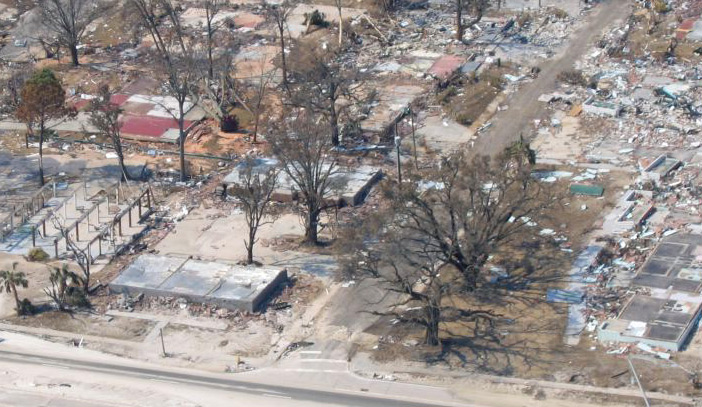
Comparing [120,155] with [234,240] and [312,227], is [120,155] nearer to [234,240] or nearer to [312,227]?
[234,240]

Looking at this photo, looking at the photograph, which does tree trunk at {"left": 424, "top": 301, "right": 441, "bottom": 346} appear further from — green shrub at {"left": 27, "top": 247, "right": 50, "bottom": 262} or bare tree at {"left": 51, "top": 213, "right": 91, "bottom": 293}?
green shrub at {"left": 27, "top": 247, "right": 50, "bottom": 262}

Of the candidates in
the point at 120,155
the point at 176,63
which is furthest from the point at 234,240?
the point at 176,63

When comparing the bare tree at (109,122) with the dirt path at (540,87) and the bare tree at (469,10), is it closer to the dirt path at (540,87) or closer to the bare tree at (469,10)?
the dirt path at (540,87)

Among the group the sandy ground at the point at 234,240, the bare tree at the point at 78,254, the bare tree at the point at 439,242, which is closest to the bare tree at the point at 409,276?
the bare tree at the point at 439,242

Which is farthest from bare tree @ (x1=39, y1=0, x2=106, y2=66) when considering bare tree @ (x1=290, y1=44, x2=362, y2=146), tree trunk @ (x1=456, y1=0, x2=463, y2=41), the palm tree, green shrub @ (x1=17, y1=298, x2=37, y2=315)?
green shrub @ (x1=17, y1=298, x2=37, y2=315)

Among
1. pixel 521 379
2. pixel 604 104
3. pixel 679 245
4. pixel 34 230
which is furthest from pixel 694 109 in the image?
pixel 34 230

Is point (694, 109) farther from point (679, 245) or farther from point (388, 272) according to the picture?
point (388, 272)
